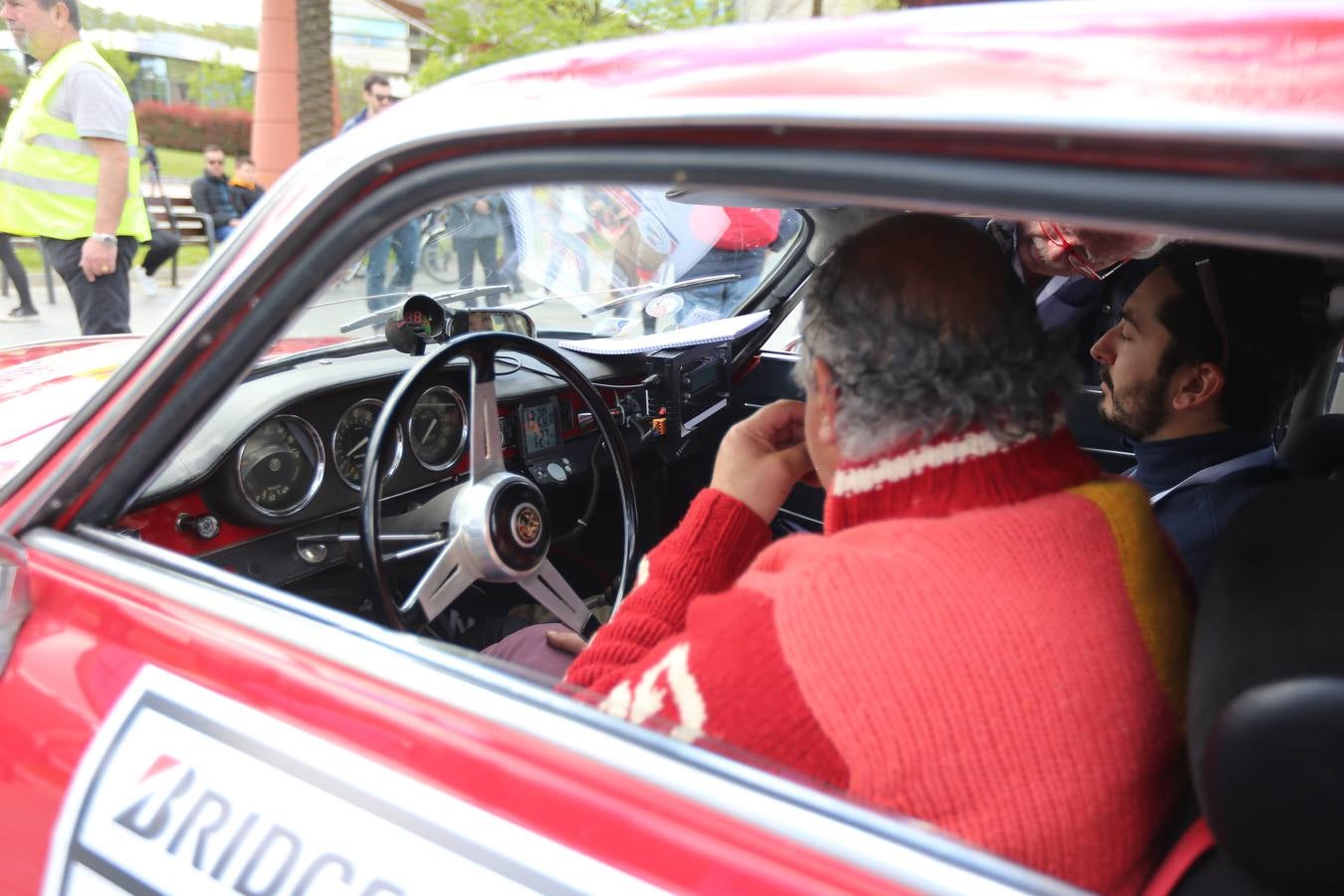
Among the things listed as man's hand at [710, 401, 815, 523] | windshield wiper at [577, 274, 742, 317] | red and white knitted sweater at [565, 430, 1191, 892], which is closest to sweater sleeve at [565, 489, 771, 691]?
man's hand at [710, 401, 815, 523]

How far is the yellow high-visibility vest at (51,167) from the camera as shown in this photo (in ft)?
13.1

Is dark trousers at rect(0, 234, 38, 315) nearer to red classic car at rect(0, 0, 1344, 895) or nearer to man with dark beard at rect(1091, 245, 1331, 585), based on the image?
red classic car at rect(0, 0, 1344, 895)

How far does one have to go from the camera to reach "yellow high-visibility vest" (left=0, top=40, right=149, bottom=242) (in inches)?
157

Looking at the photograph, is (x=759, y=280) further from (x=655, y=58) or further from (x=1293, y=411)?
(x=655, y=58)

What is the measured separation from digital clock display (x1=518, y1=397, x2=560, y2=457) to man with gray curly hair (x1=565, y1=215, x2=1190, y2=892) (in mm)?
1475

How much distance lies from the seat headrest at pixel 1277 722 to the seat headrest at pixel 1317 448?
841mm

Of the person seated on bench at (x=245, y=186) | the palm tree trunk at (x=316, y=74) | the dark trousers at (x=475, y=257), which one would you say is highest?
the palm tree trunk at (x=316, y=74)

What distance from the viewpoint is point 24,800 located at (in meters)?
1.13

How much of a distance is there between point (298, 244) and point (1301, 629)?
1023 mm

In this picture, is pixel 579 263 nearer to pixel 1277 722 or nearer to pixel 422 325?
pixel 422 325

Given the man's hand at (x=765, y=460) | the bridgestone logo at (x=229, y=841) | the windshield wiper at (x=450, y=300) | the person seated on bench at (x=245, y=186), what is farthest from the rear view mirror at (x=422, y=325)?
the person seated on bench at (x=245, y=186)

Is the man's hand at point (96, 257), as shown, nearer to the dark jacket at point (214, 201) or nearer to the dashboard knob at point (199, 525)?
the dashboard knob at point (199, 525)

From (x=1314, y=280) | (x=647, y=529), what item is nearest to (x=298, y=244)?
(x=1314, y=280)

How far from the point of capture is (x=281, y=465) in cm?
223
